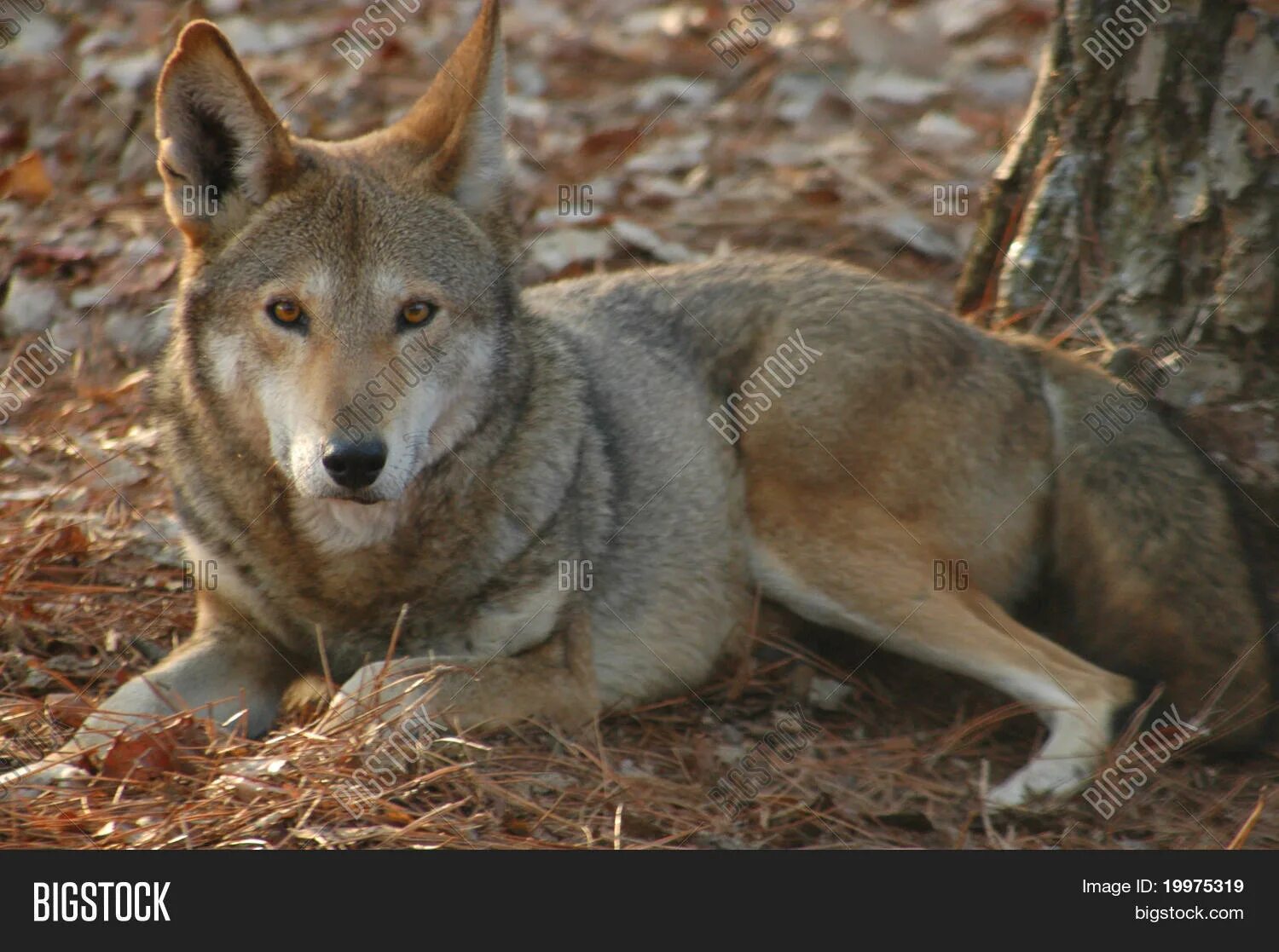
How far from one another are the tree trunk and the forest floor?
0.40 meters

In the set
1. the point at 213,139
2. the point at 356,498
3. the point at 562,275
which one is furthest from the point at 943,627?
the point at 562,275

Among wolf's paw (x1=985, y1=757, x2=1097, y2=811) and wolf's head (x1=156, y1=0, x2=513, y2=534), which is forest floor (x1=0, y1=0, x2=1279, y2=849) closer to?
wolf's paw (x1=985, y1=757, x2=1097, y2=811)

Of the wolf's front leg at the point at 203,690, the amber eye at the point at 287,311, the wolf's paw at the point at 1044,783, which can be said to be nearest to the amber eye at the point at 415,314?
the amber eye at the point at 287,311

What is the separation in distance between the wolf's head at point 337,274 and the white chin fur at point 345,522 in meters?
0.02

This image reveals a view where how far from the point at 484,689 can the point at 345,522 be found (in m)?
0.75

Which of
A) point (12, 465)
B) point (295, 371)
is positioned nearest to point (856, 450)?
point (295, 371)

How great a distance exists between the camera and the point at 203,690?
4504mm

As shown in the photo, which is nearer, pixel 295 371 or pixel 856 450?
pixel 295 371

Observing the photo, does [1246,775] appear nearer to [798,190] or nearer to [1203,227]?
[1203,227]

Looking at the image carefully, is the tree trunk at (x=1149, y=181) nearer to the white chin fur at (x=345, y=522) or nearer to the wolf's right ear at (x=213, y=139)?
the white chin fur at (x=345, y=522)

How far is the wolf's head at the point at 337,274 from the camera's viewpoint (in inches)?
157

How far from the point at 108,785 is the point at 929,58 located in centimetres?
727

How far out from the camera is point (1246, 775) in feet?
14.4
